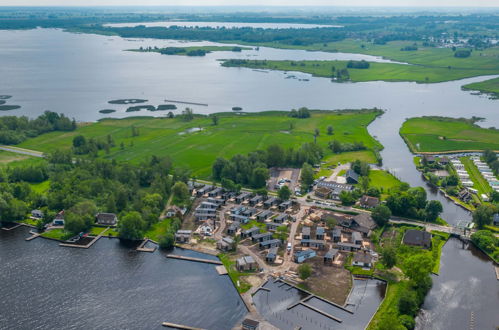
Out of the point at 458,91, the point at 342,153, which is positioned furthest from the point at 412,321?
the point at 458,91

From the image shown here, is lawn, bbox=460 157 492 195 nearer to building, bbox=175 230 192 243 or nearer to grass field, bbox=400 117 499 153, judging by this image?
grass field, bbox=400 117 499 153

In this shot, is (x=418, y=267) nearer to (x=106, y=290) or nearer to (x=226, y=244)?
(x=226, y=244)

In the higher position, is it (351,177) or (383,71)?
(383,71)


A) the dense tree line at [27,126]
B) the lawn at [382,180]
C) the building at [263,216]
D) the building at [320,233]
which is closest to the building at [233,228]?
the building at [263,216]

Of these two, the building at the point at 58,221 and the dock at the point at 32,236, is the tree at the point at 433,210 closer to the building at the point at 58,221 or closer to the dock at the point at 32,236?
the building at the point at 58,221

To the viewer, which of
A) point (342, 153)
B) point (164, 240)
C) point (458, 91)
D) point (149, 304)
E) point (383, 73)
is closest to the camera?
point (149, 304)

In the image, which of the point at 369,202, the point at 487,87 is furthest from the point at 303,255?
the point at 487,87

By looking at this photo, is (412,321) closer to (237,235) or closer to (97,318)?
(237,235)
